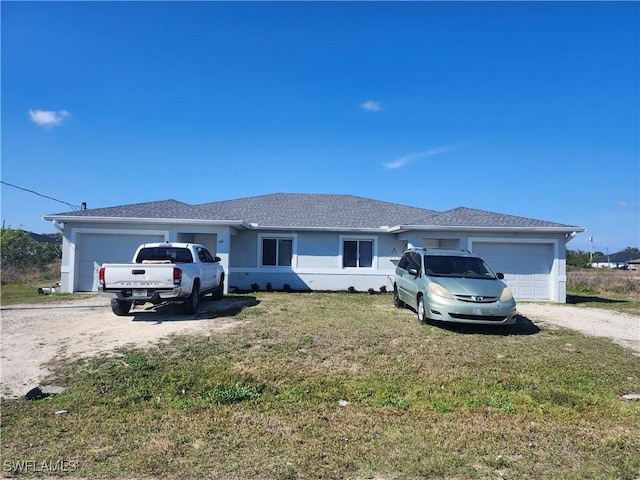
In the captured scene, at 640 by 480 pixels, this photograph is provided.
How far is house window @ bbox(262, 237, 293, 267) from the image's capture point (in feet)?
59.0

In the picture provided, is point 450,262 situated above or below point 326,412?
above

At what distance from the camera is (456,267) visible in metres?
10.4

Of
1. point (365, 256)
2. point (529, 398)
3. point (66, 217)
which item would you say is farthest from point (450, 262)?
point (66, 217)

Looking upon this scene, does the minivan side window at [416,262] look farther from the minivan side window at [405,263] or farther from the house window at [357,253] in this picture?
the house window at [357,253]

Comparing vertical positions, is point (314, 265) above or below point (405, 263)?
below

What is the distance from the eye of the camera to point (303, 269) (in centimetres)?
1781

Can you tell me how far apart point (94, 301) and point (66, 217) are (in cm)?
411

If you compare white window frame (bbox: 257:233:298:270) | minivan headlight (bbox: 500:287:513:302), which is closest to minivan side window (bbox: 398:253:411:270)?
minivan headlight (bbox: 500:287:513:302)

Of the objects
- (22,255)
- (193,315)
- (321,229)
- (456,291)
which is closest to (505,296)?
(456,291)

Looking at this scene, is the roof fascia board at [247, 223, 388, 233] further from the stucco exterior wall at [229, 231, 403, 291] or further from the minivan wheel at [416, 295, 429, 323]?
the minivan wheel at [416, 295, 429, 323]

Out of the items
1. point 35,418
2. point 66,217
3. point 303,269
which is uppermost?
point 66,217

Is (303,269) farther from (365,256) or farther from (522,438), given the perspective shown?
(522,438)

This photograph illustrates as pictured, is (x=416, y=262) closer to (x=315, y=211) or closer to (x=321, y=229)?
(x=321, y=229)

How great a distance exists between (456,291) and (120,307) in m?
8.14
